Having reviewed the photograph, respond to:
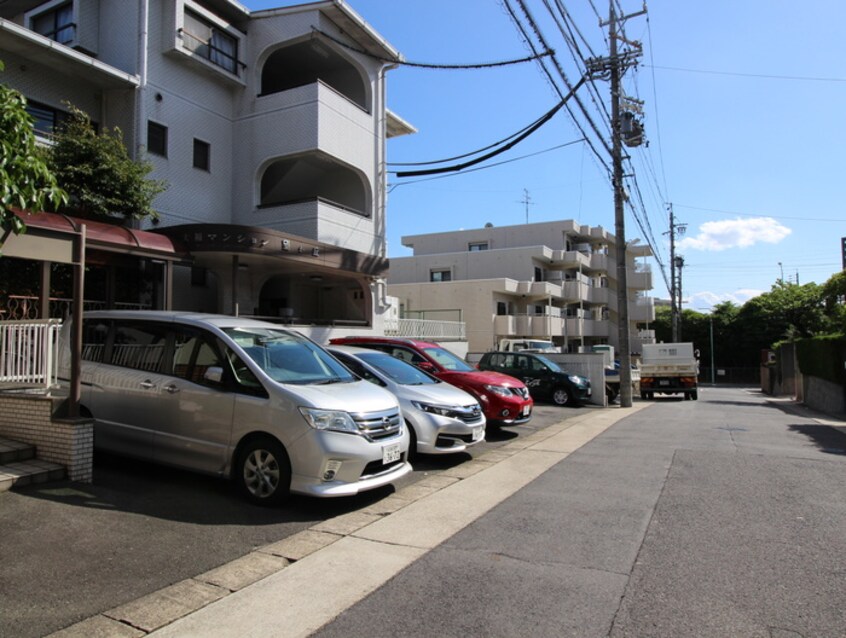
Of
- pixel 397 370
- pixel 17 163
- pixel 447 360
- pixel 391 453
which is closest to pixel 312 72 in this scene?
pixel 447 360

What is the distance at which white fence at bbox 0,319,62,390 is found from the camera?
6.86 meters

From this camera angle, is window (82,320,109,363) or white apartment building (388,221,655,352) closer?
window (82,320,109,363)

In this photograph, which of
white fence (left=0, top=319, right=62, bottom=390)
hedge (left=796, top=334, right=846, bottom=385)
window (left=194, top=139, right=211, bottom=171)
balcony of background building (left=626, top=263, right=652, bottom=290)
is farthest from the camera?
balcony of background building (left=626, top=263, right=652, bottom=290)

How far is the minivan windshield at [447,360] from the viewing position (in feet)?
36.4

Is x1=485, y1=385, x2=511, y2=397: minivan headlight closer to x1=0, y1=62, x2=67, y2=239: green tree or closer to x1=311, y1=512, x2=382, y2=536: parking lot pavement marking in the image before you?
x1=311, y1=512, x2=382, y2=536: parking lot pavement marking

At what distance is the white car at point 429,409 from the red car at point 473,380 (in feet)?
5.67

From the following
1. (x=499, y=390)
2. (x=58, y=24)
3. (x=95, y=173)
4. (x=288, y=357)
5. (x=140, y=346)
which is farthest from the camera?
(x=58, y=24)

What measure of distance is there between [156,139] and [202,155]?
6.51 ft

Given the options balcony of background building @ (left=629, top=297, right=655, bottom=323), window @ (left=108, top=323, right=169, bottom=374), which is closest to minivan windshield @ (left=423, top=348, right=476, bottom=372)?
window @ (left=108, top=323, right=169, bottom=374)

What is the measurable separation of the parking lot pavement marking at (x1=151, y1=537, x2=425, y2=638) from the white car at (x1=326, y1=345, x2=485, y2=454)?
2937mm

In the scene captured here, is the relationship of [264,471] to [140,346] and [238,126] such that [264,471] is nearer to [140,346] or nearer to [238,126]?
[140,346]

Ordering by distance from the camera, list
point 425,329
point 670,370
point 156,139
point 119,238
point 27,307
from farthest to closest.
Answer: point 425,329 < point 670,370 < point 156,139 < point 119,238 < point 27,307

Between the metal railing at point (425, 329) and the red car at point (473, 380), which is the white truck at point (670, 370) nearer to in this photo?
the metal railing at point (425, 329)

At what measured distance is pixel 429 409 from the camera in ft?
25.9
